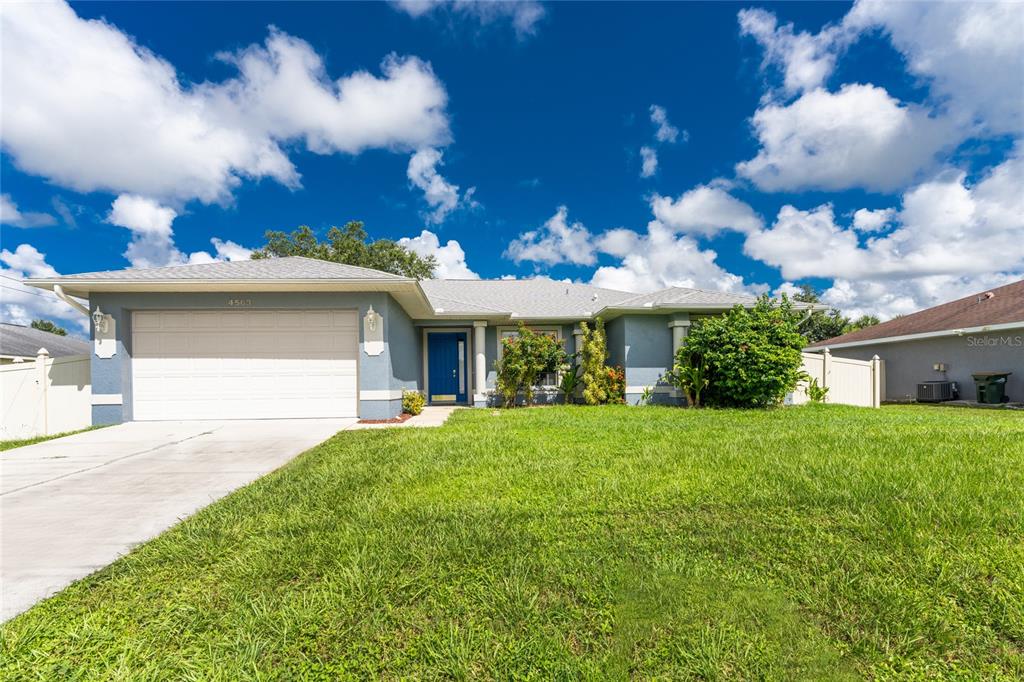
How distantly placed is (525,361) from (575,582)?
342 inches

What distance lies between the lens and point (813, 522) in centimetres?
293

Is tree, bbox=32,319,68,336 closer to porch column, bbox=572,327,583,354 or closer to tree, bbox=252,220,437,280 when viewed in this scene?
tree, bbox=252,220,437,280

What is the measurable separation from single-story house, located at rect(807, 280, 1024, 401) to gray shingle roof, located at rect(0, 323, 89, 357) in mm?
27134

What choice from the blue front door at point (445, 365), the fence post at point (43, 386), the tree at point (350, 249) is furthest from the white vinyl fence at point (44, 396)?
the tree at point (350, 249)

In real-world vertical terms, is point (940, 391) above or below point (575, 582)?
below

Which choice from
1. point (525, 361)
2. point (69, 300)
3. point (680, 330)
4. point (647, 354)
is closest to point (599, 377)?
point (647, 354)

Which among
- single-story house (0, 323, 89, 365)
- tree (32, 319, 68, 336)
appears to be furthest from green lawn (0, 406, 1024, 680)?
tree (32, 319, 68, 336)

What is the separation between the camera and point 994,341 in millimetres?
12312

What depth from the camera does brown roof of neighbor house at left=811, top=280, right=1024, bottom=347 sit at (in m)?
12.3

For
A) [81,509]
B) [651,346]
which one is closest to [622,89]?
[651,346]

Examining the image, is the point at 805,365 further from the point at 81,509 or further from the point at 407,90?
the point at 81,509

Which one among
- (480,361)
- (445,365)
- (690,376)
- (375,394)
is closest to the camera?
(375,394)

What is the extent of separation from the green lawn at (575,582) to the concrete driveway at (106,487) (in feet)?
1.24

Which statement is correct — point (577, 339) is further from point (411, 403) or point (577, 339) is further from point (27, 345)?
point (27, 345)
